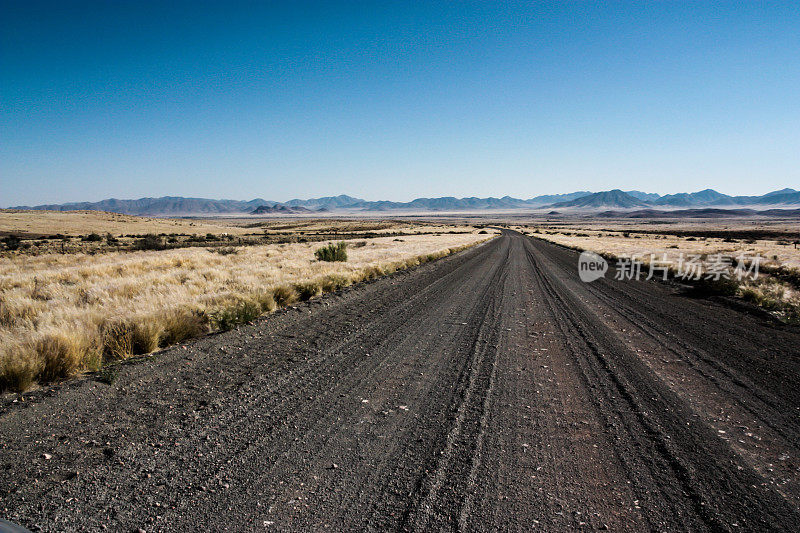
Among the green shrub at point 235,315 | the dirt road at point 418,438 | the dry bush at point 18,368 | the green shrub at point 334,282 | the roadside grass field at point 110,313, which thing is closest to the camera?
the dirt road at point 418,438

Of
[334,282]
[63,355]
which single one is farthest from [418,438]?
[334,282]

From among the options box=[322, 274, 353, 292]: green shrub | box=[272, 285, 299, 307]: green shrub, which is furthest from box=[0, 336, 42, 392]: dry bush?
box=[322, 274, 353, 292]: green shrub

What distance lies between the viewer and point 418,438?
3.93 m

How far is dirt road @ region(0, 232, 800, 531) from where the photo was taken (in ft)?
9.47

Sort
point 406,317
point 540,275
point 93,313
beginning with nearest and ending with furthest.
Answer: point 93,313, point 406,317, point 540,275

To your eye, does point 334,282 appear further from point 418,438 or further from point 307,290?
point 418,438

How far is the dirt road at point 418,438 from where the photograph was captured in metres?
2.89

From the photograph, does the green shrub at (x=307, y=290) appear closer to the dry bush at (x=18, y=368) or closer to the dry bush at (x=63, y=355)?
the dry bush at (x=63, y=355)

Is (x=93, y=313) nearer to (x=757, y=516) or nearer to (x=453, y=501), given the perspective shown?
(x=453, y=501)

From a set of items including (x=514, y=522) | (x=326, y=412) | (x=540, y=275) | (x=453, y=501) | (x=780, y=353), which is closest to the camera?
(x=514, y=522)

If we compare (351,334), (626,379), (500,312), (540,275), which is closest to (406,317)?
(351,334)

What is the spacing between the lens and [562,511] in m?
2.91

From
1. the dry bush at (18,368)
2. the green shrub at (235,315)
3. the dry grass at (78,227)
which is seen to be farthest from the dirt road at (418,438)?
the dry grass at (78,227)

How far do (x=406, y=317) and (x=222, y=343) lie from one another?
13.7 ft
